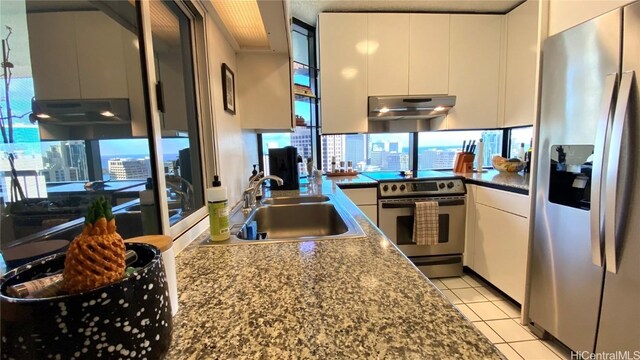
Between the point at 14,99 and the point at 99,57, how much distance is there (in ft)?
1.21

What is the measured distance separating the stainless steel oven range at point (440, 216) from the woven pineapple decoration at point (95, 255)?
7.91 ft

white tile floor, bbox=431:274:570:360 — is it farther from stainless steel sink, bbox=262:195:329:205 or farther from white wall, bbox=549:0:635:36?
white wall, bbox=549:0:635:36

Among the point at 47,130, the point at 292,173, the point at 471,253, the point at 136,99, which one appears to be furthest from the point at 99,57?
the point at 471,253

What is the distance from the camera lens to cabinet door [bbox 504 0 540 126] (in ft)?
8.24

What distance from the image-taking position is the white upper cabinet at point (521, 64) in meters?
2.51

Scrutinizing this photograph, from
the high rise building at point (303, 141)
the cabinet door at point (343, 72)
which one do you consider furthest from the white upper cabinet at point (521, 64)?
the high rise building at point (303, 141)

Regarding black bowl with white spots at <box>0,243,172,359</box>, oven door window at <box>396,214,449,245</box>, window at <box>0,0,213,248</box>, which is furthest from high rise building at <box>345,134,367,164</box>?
black bowl with white spots at <box>0,243,172,359</box>

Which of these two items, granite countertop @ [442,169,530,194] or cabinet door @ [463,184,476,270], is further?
cabinet door @ [463,184,476,270]

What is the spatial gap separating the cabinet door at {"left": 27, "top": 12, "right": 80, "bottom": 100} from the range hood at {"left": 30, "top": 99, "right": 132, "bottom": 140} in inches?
0.9

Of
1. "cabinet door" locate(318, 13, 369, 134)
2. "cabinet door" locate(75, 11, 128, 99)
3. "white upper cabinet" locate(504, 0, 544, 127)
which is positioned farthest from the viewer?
"cabinet door" locate(318, 13, 369, 134)

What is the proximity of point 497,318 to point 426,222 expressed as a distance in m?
0.89

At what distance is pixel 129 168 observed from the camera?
88cm

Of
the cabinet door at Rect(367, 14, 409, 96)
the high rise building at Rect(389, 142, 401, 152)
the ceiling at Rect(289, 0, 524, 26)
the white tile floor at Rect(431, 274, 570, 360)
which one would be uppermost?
the ceiling at Rect(289, 0, 524, 26)

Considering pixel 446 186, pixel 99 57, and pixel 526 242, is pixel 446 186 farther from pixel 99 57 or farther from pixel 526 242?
pixel 99 57
